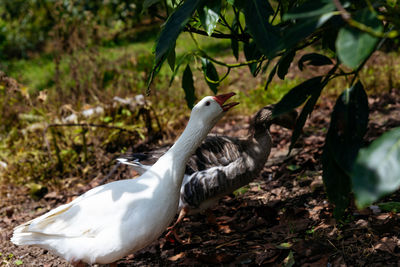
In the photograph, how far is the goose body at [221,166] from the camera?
3244mm

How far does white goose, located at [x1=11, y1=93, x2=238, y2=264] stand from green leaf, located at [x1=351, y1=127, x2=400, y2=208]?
1369mm

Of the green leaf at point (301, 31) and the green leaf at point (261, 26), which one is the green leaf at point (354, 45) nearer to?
the green leaf at point (301, 31)

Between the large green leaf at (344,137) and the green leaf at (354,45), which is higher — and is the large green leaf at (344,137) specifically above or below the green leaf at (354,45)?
below

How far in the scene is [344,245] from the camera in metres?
2.40

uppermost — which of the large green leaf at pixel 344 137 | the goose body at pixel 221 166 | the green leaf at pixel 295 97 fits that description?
the green leaf at pixel 295 97

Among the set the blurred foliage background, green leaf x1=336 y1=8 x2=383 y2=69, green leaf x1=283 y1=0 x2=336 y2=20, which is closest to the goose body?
the blurred foliage background

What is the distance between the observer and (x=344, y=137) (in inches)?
53.9

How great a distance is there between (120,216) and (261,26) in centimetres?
132

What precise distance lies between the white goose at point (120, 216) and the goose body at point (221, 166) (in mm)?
800

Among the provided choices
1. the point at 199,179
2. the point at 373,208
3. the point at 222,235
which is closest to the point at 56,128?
the point at 199,179

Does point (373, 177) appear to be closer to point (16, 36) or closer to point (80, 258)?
point (80, 258)

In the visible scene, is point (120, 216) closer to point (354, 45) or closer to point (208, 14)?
point (208, 14)

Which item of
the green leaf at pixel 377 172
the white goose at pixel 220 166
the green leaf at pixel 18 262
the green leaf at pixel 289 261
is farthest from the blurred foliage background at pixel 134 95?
the green leaf at pixel 18 262

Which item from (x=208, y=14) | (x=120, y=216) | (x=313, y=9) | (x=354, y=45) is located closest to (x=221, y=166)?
(x=120, y=216)
